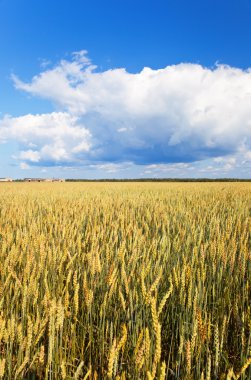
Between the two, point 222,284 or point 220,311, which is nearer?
point 220,311

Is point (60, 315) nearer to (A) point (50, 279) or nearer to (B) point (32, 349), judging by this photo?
(B) point (32, 349)

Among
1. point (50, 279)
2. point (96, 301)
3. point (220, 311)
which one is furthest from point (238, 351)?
point (50, 279)

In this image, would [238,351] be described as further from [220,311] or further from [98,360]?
[98,360]

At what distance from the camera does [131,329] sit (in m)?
1.61

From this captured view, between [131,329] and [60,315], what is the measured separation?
1.95 ft

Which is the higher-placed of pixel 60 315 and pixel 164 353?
pixel 60 315

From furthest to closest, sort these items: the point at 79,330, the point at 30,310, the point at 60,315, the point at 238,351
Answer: the point at 30,310 → the point at 79,330 → the point at 238,351 → the point at 60,315

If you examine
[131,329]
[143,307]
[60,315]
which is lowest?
[131,329]

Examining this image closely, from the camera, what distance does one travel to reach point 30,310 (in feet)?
6.04

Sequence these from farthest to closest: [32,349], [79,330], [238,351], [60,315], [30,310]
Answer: [30,310] → [79,330] → [238,351] → [32,349] → [60,315]

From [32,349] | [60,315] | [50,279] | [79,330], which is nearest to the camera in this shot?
[60,315]

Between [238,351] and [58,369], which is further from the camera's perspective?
[238,351]

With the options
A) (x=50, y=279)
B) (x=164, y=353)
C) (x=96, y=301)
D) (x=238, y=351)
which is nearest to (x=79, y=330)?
(x=96, y=301)

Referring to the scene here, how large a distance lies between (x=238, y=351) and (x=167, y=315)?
41cm
